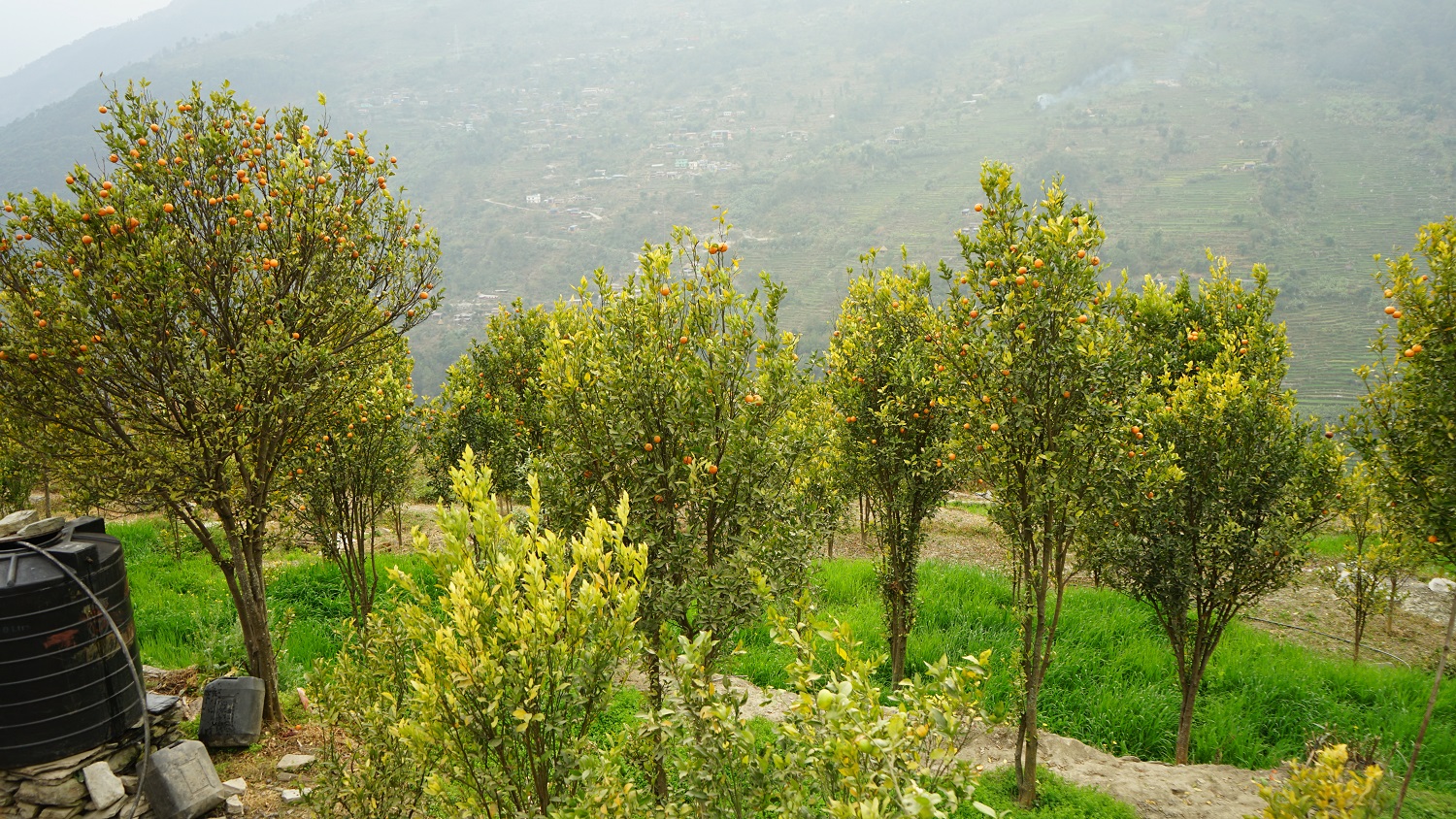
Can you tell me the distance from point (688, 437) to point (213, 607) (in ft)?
35.3

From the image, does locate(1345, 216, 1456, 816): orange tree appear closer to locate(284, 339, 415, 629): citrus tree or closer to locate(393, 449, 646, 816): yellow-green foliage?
locate(393, 449, 646, 816): yellow-green foliage

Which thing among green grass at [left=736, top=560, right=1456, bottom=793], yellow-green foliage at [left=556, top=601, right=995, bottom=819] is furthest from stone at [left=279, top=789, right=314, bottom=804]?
green grass at [left=736, top=560, right=1456, bottom=793]

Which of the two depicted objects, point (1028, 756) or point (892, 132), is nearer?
point (1028, 756)

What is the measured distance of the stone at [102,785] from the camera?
17.4 ft

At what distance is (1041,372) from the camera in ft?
20.0

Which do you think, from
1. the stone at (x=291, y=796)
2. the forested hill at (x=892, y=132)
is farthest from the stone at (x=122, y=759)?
the forested hill at (x=892, y=132)

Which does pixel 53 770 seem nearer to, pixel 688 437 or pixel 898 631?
pixel 688 437

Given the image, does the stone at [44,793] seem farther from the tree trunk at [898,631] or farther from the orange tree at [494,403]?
the tree trunk at [898,631]

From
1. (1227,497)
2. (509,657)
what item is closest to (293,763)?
(509,657)

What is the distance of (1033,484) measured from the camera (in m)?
6.29

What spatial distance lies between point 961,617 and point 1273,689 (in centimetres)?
443

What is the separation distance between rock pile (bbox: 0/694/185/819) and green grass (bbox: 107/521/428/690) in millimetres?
2447

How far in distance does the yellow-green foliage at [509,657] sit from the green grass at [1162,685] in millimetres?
5641

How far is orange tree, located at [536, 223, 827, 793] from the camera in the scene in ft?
15.3
